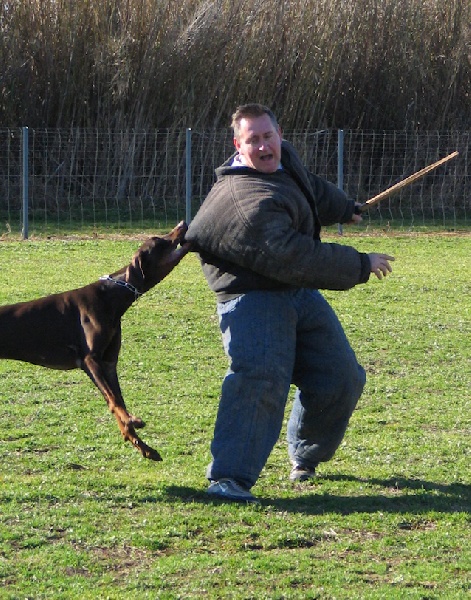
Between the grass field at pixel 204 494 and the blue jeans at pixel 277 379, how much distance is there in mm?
200

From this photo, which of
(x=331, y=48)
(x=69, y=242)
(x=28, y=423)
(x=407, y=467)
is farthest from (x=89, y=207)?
(x=407, y=467)

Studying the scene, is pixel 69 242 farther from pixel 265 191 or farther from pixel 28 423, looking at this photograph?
pixel 265 191

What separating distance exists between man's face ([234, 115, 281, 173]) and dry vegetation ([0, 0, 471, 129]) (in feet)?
43.2

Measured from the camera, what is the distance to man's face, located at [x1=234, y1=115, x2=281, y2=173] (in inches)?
185

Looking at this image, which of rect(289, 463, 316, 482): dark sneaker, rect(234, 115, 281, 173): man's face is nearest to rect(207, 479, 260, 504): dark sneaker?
rect(289, 463, 316, 482): dark sneaker

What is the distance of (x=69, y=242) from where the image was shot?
1417cm

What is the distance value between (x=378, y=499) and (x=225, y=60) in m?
14.2

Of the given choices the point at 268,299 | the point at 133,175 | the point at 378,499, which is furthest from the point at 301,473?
the point at 133,175

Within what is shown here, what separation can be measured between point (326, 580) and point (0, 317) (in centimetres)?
222

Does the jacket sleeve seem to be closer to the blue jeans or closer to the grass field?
the blue jeans

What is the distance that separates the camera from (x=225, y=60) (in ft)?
59.4

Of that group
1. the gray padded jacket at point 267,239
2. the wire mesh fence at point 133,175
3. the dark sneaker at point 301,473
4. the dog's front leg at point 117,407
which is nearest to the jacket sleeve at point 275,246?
the gray padded jacket at point 267,239

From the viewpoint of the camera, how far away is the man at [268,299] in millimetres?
4641

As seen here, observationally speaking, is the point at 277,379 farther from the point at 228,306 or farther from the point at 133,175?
the point at 133,175
